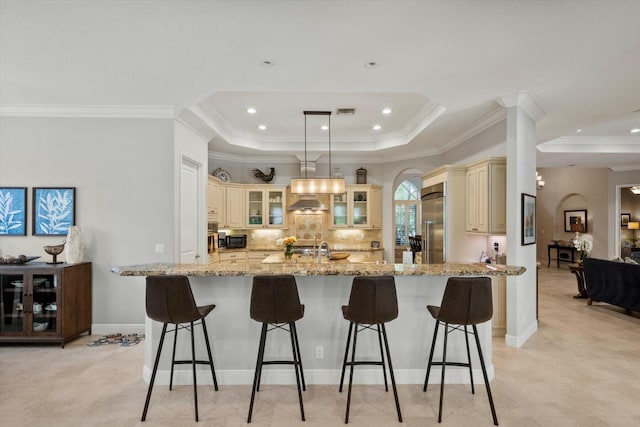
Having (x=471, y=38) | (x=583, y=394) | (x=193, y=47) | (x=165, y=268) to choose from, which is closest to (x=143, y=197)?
(x=165, y=268)

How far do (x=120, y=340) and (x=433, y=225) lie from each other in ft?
14.2

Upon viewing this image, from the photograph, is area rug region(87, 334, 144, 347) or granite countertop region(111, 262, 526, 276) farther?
area rug region(87, 334, 144, 347)

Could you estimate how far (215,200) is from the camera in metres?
6.12

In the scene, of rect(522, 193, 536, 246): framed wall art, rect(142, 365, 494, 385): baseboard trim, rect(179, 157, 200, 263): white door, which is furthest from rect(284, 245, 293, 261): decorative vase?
rect(522, 193, 536, 246): framed wall art

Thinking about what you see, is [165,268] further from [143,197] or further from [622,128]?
[622,128]

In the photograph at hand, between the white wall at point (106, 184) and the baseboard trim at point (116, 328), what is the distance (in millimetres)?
40

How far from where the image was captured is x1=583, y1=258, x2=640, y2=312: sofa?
488 cm

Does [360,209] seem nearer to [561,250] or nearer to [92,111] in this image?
[92,111]

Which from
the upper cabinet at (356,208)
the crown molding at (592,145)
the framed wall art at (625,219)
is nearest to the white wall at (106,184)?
the upper cabinet at (356,208)

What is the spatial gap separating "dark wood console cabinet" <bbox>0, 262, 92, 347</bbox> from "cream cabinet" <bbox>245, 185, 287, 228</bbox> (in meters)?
3.49

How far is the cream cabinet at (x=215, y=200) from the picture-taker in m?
5.78

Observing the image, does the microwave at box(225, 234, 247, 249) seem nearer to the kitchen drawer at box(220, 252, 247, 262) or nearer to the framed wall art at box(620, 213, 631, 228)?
the kitchen drawer at box(220, 252, 247, 262)

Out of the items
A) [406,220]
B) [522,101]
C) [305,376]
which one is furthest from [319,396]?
[406,220]

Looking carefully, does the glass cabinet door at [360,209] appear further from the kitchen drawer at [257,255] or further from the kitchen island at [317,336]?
the kitchen island at [317,336]
